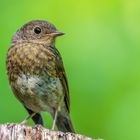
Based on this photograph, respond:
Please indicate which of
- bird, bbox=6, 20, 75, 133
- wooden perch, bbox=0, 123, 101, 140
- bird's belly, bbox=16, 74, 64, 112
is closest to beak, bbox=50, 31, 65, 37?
bird, bbox=6, 20, 75, 133

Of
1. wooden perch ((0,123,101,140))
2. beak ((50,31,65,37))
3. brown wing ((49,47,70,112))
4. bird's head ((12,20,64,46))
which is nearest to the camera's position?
wooden perch ((0,123,101,140))

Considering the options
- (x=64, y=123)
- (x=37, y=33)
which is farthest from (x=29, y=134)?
(x=37, y=33)

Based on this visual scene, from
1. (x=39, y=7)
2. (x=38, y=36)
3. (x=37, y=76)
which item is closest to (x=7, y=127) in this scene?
(x=37, y=76)

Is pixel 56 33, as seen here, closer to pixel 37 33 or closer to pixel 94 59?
pixel 37 33

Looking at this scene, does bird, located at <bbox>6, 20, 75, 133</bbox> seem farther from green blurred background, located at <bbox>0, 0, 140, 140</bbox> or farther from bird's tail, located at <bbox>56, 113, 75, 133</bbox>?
green blurred background, located at <bbox>0, 0, 140, 140</bbox>

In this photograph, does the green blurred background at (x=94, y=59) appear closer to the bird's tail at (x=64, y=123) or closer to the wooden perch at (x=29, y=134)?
the bird's tail at (x=64, y=123)

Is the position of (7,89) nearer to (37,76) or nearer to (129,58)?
(37,76)
